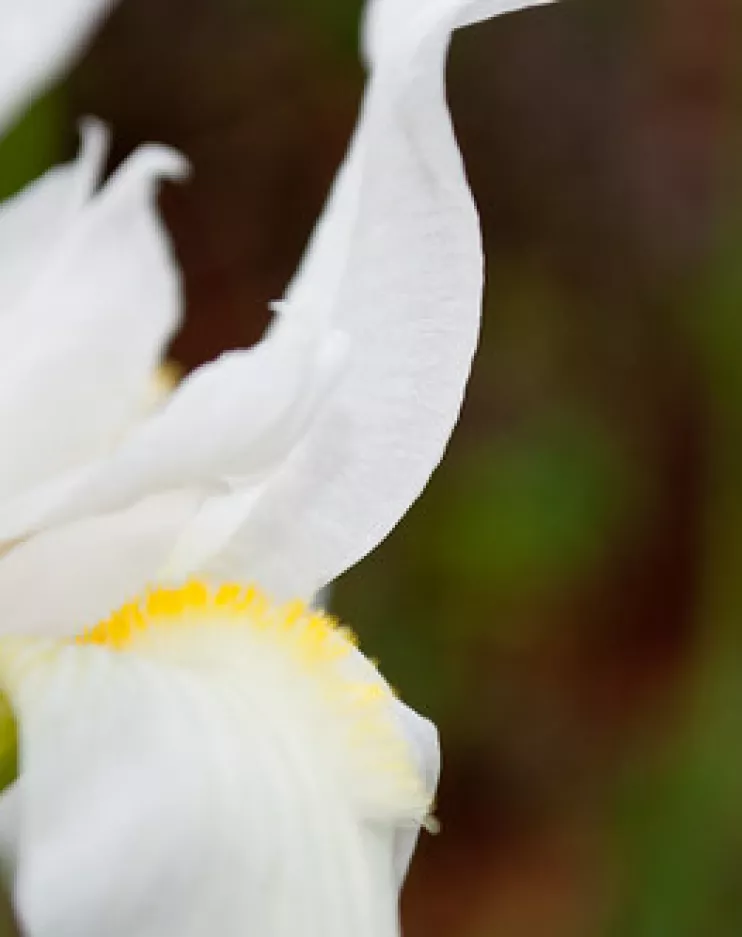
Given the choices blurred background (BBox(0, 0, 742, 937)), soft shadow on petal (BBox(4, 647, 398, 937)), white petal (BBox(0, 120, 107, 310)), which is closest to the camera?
soft shadow on petal (BBox(4, 647, 398, 937))

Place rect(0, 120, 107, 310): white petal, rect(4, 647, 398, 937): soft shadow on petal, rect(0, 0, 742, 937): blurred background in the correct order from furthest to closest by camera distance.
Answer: rect(0, 0, 742, 937): blurred background, rect(0, 120, 107, 310): white petal, rect(4, 647, 398, 937): soft shadow on petal

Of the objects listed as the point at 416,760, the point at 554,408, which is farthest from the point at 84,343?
the point at 554,408

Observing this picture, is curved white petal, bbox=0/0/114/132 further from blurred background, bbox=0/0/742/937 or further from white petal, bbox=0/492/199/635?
blurred background, bbox=0/0/742/937

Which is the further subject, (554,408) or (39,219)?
(554,408)

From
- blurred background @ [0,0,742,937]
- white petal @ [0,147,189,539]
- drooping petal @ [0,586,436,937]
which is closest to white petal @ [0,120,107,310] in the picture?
white petal @ [0,147,189,539]

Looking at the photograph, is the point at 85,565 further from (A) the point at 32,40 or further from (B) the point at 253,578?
(A) the point at 32,40

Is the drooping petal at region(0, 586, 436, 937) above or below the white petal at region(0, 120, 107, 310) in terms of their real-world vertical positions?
below
